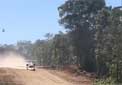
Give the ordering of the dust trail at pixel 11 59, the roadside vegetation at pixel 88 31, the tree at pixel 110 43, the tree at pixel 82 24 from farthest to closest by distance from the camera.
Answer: the dust trail at pixel 11 59, the tree at pixel 82 24, the roadside vegetation at pixel 88 31, the tree at pixel 110 43

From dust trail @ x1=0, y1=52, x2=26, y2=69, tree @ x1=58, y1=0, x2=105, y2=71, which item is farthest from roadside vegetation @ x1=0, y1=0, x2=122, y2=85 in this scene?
dust trail @ x1=0, y1=52, x2=26, y2=69

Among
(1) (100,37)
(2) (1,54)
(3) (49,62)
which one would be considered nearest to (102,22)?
(1) (100,37)

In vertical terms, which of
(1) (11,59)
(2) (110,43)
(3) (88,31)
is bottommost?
(1) (11,59)

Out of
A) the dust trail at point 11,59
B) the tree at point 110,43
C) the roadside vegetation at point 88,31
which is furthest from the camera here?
the dust trail at point 11,59

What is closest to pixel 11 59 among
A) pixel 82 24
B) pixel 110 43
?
pixel 82 24

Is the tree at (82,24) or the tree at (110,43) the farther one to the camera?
the tree at (82,24)

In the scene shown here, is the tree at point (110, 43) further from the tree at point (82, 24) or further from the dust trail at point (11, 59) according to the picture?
the dust trail at point (11, 59)

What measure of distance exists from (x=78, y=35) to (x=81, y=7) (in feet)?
14.8

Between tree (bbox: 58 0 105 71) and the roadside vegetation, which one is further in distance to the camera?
tree (bbox: 58 0 105 71)

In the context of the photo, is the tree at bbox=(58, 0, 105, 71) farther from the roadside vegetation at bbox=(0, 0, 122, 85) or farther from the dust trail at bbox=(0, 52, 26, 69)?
the dust trail at bbox=(0, 52, 26, 69)

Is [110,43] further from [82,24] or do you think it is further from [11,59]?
[11,59]

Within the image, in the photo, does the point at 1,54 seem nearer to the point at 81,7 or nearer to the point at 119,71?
the point at 81,7

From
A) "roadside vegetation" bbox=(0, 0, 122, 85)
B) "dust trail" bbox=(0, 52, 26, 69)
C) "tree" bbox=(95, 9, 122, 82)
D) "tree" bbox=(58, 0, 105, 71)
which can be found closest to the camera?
"tree" bbox=(95, 9, 122, 82)

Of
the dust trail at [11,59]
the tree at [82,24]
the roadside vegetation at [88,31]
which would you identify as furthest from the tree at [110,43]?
the dust trail at [11,59]
